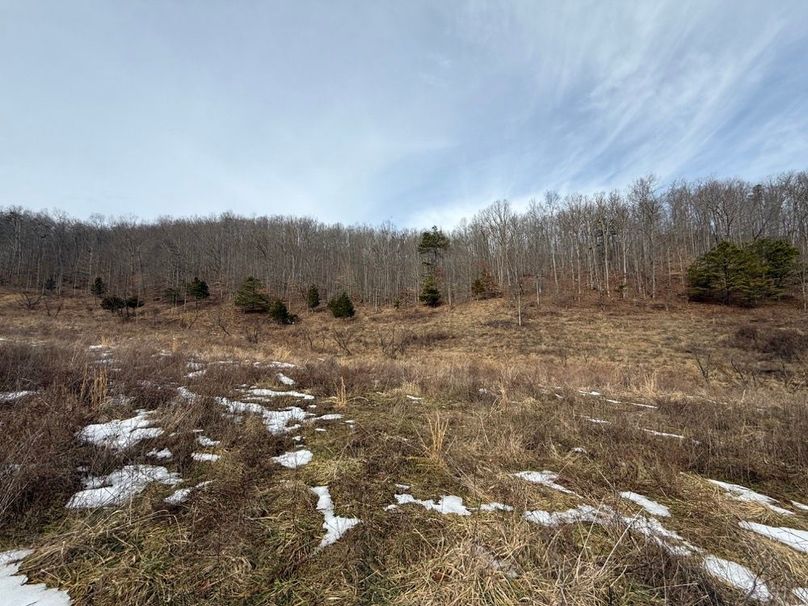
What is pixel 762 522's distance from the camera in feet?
8.39

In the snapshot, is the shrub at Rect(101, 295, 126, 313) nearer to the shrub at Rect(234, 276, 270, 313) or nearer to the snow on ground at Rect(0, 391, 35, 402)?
the shrub at Rect(234, 276, 270, 313)

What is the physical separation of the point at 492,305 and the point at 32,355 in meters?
28.8

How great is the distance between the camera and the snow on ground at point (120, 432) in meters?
3.25

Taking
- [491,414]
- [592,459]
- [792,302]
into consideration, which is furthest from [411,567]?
[792,302]

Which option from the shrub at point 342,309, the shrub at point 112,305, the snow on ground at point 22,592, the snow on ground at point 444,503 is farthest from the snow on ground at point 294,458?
the shrub at point 112,305

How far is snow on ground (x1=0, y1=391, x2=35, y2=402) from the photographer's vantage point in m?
3.91

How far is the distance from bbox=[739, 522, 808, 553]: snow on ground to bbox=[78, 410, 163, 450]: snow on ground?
5365 mm

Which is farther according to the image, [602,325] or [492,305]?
[492,305]

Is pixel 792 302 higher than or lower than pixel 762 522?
higher

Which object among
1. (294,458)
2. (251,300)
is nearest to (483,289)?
(251,300)

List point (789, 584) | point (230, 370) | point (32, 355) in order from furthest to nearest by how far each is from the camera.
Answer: point (230, 370), point (32, 355), point (789, 584)

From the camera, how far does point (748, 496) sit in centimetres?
295

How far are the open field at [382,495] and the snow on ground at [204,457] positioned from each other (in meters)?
0.03

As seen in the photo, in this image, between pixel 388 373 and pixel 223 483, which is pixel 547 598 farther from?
pixel 388 373
